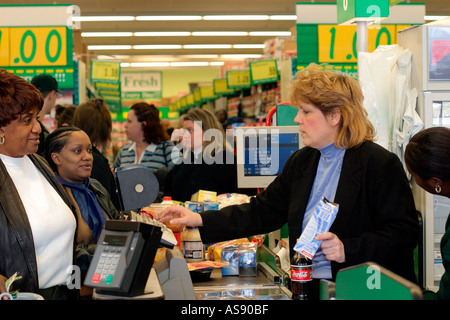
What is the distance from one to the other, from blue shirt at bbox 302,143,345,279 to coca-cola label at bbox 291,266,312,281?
0.55ft

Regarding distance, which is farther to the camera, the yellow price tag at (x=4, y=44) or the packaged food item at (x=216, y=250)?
the yellow price tag at (x=4, y=44)

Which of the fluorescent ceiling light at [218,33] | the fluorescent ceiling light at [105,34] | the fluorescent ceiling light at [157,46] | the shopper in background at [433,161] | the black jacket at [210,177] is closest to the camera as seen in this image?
the shopper in background at [433,161]

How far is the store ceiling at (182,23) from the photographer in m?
11.6

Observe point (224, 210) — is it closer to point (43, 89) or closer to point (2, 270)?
point (2, 270)

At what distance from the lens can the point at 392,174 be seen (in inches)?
82.5

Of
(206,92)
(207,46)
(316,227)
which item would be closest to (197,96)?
(206,92)

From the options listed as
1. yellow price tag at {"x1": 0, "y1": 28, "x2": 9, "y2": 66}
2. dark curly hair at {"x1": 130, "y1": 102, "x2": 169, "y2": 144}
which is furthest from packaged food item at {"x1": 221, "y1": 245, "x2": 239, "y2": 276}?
yellow price tag at {"x1": 0, "y1": 28, "x2": 9, "y2": 66}

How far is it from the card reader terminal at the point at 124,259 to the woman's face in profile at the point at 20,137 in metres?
0.75

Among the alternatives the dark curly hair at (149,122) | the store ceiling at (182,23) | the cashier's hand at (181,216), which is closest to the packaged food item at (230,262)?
the cashier's hand at (181,216)

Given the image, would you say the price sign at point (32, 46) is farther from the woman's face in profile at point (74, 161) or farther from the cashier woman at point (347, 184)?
the cashier woman at point (347, 184)

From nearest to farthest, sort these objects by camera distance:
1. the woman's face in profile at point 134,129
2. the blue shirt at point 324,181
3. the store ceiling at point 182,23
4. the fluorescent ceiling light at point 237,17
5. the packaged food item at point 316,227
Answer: the packaged food item at point 316,227 → the blue shirt at point 324,181 → the woman's face in profile at point 134,129 → the store ceiling at point 182,23 → the fluorescent ceiling light at point 237,17

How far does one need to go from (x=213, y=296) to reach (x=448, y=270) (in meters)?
0.84

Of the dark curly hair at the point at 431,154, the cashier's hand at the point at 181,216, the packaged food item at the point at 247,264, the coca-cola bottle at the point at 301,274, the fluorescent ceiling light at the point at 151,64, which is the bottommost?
the packaged food item at the point at 247,264
